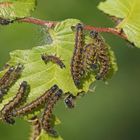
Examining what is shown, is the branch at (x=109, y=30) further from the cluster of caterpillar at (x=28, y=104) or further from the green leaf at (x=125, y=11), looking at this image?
the cluster of caterpillar at (x=28, y=104)

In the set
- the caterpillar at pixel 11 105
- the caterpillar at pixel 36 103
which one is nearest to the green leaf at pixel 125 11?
the caterpillar at pixel 36 103

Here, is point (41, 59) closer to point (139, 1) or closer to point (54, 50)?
point (54, 50)

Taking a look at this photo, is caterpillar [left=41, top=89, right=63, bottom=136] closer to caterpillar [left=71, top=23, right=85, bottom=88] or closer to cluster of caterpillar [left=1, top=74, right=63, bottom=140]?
cluster of caterpillar [left=1, top=74, right=63, bottom=140]

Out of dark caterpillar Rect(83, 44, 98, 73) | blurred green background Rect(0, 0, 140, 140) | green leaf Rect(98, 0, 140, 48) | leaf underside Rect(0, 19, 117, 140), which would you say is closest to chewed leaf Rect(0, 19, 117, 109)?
leaf underside Rect(0, 19, 117, 140)

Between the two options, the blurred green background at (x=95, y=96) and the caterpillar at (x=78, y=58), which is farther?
the blurred green background at (x=95, y=96)

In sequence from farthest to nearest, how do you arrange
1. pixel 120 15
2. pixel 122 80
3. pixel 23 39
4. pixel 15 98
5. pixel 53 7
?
pixel 122 80 → pixel 53 7 → pixel 23 39 → pixel 120 15 → pixel 15 98

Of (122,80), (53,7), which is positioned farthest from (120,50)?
(53,7)

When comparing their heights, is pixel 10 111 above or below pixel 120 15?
below
